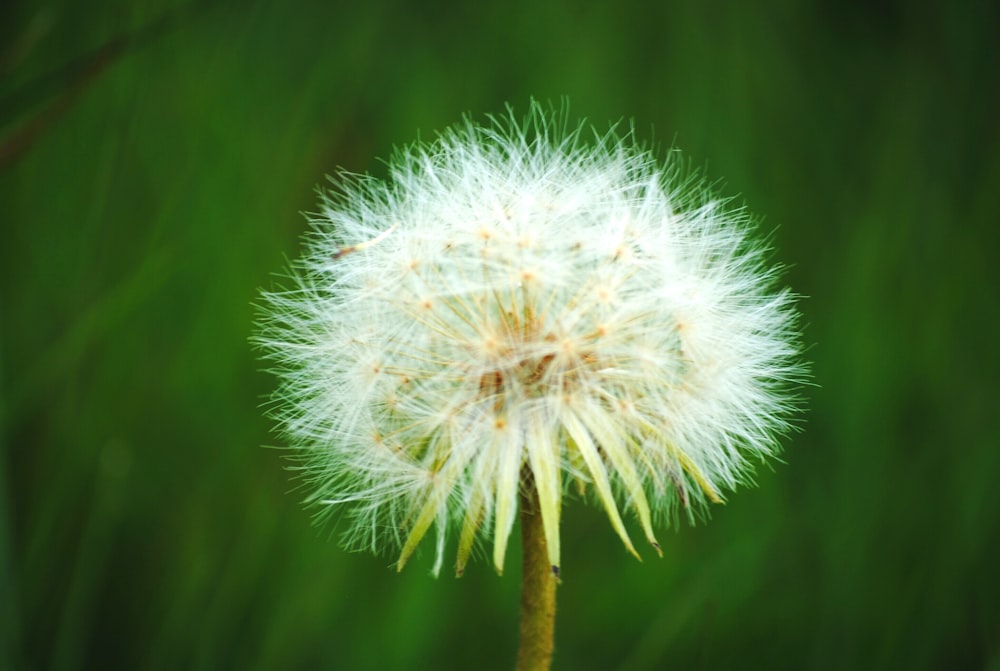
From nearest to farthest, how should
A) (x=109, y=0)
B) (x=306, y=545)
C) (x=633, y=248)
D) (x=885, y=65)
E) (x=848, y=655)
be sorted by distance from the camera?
1. (x=633, y=248)
2. (x=848, y=655)
3. (x=306, y=545)
4. (x=109, y=0)
5. (x=885, y=65)

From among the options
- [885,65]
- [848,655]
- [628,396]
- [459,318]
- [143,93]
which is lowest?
[848,655]

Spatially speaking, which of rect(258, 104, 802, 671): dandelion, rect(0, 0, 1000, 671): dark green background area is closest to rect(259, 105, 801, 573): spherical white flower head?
rect(258, 104, 802, 671): dandelion

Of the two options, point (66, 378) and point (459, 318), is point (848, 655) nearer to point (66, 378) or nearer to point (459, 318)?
point (459, 318)

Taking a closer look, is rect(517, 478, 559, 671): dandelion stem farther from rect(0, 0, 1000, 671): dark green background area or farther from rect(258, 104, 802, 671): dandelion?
rect(0, 0, 1000, 671): dark green background area

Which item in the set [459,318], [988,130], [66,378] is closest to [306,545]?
[66,378]

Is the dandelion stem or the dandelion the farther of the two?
the dandelion

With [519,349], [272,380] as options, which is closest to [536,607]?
[519,349]
